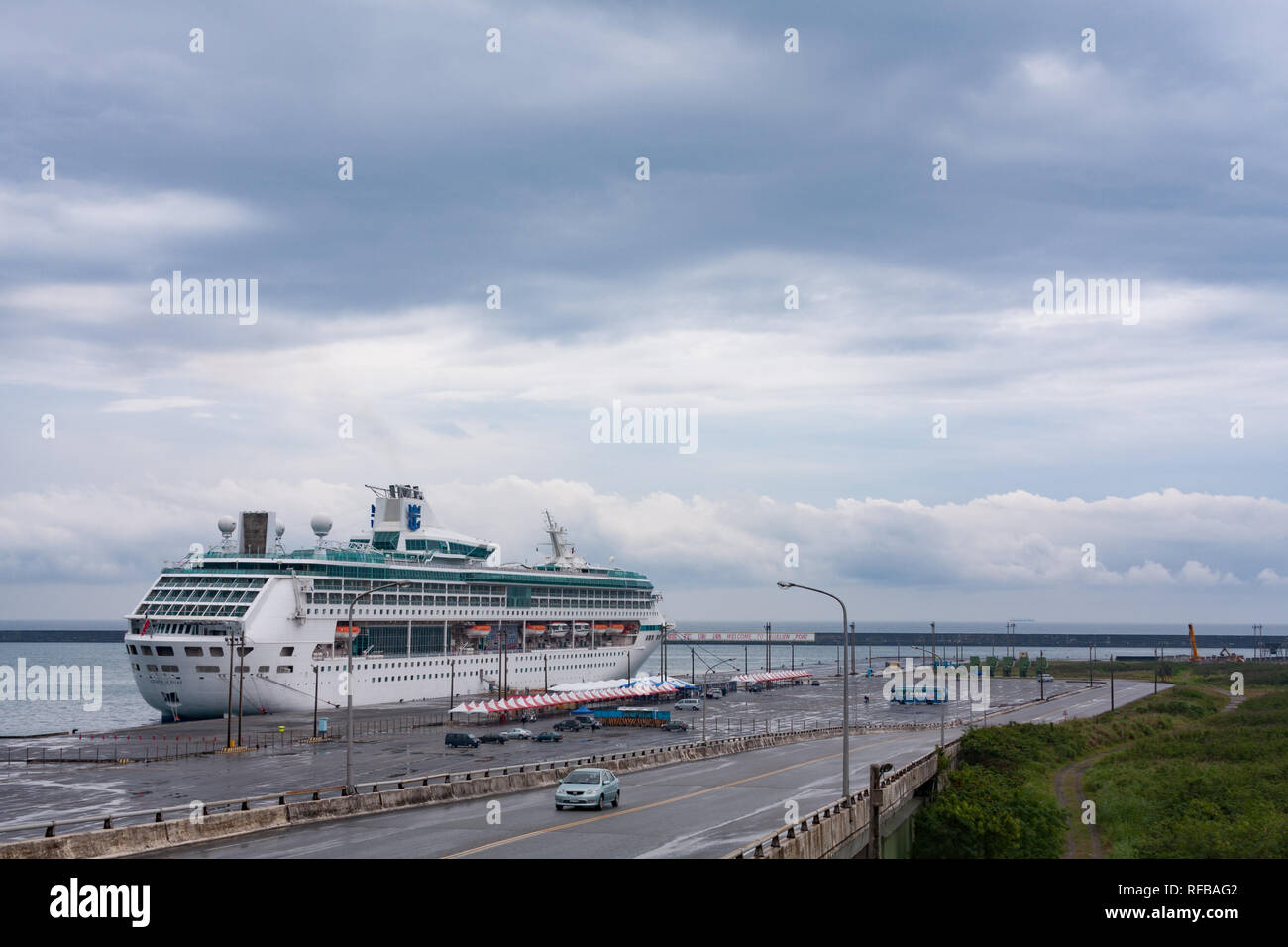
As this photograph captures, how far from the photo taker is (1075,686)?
166m

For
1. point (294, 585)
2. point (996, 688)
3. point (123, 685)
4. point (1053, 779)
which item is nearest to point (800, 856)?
point (1053, 779)

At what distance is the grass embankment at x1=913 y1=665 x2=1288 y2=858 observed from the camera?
48.0 m

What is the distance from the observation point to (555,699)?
104 meters

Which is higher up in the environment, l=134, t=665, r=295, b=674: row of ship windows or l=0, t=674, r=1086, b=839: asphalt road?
l=134, t=665, r=295, b=674: row of ship windows

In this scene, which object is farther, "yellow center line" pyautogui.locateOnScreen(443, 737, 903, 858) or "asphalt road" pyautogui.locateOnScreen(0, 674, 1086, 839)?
"asphalt road" pyautogui.locateOnScreen(0, 674, 1086, 839)

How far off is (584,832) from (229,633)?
65883 millimetres

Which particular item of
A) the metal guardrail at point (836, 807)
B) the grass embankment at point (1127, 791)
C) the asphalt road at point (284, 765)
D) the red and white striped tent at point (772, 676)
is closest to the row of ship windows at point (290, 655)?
the asphalt road at point (284, 765)

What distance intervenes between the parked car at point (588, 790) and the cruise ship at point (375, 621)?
1721 inches

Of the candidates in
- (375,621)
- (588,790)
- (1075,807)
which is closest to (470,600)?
(375,621)

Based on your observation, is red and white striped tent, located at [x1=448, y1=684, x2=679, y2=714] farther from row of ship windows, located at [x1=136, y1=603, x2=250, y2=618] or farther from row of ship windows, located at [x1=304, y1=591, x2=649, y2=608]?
row of ship windows, located at [x1=136, y1=603, x2=250, y2=618]

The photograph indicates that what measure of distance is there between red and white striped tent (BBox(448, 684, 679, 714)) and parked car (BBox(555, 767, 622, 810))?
5040cm

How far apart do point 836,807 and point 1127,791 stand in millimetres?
33968

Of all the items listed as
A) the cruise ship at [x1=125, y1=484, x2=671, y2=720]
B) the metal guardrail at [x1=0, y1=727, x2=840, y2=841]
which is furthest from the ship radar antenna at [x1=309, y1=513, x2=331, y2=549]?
the metal guardrail at [x1=0, y1=727, x2=840, y2=841]

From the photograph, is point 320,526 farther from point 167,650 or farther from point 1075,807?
point 1075,807
